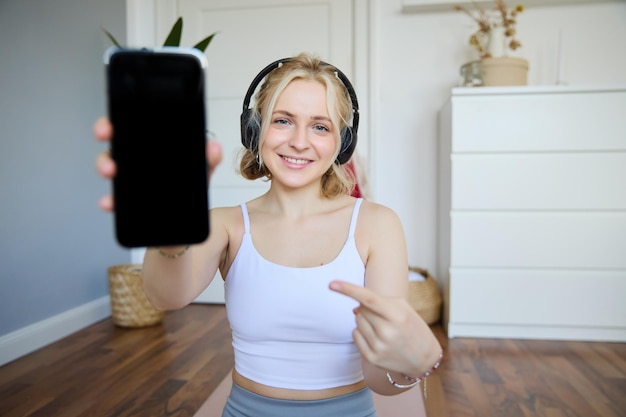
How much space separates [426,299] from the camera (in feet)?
8.89

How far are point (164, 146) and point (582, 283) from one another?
2563 millimetres

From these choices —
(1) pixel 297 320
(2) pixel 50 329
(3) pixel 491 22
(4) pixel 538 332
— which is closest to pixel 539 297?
(4) pixel 538 332

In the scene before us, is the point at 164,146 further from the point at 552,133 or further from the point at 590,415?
the point at 552,133

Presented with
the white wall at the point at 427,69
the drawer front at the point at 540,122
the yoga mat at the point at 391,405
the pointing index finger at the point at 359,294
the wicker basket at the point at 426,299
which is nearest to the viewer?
the pointing index finger at the point at 359,294

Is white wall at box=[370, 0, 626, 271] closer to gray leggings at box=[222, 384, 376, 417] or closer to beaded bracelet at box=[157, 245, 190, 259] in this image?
gray leggings at box=[222, 384, 376, 417]

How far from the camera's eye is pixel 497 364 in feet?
7.13

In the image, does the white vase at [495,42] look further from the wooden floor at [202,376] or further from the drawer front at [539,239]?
the wooden floor at [202,376]

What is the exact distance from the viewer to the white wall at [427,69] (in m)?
2.86

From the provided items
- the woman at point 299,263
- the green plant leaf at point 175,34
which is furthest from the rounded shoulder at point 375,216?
the green plant leaf at point 175,34

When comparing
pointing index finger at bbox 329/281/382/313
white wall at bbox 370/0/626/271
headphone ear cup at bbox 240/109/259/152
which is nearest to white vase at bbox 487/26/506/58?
white wall at bbox 370/0/626/271

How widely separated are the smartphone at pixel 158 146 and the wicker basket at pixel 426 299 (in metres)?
2.36

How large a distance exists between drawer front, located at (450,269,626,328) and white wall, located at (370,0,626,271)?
585 mm

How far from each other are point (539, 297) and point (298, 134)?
6.85 feet

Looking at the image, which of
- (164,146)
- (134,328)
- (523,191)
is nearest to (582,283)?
(523,191)
